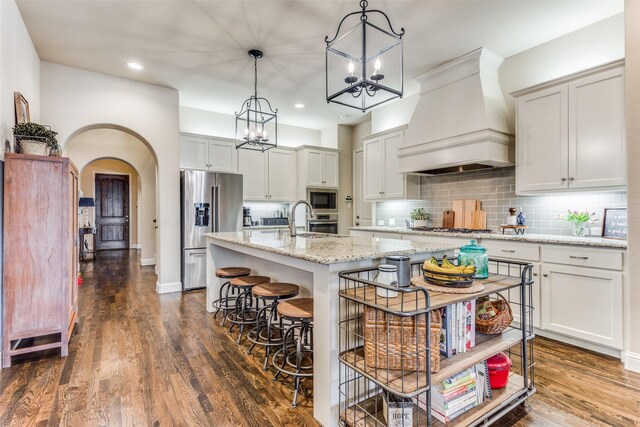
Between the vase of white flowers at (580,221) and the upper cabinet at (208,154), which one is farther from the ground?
the upper cabinet at (208,154)

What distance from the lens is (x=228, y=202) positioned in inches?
198

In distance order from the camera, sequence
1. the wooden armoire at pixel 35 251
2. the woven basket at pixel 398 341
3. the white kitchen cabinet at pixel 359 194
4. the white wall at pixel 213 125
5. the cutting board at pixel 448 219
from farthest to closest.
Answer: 1. the white kitchen cabinet at pixel 359 194
2. the white wall at pixel 213 125
3. the cutting board at pixel 448 219
4. the wooden armoire at pixel 35 251
5. the woven basket at pixel 398 341

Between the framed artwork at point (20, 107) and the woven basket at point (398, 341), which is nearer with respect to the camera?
the woven basket at point (398, 341)

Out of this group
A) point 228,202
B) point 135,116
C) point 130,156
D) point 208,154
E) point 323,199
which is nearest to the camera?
point 135,116

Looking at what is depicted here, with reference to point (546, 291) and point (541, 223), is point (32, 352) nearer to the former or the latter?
point (546, 291)

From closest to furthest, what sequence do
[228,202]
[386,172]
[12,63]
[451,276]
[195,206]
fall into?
[451,276]
[12,63]
[195,206]
[386,172]
[228,202]

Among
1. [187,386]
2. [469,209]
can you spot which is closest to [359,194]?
[469,209]

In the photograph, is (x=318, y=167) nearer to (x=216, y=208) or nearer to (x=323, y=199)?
(x=323, y=199)

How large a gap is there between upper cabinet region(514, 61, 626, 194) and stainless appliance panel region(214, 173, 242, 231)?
3826 millimetres

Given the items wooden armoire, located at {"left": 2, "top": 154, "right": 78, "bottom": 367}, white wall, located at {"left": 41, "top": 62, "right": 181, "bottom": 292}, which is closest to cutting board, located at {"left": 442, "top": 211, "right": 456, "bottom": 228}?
white wall, located at {"left": 41, "top": 62, "right": 181, "bottom": 292}

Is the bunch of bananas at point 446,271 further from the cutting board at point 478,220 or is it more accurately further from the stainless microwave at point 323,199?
the stainless microwave at point 323,199

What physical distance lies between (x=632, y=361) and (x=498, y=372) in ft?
4.28

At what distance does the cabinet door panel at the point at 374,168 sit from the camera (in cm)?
498

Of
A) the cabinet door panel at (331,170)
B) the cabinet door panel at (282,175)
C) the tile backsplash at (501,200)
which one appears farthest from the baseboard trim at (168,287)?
the tile backsplash at (501,200)
